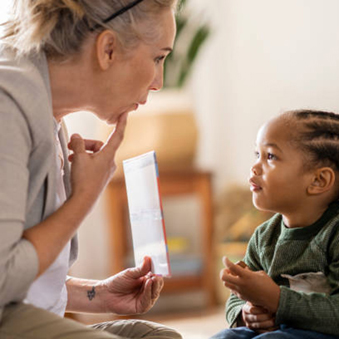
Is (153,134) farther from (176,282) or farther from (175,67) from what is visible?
(176,282)

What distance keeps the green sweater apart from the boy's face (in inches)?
2.3

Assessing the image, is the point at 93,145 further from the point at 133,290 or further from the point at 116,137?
the point at 133,290

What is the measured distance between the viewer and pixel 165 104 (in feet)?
11.0

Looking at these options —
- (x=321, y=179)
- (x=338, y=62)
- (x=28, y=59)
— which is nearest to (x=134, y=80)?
(x=28, y=59)

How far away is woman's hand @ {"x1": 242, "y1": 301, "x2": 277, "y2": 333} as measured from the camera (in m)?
1.16

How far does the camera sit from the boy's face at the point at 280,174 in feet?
4.01

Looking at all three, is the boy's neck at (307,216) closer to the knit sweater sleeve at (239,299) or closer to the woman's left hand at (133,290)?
the knit sweater sleeve at (239,299)

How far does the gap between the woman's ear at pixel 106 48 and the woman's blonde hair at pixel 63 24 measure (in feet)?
0.04

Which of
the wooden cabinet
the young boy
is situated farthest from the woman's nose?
the wooden cabinet

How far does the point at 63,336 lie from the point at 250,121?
277 cm

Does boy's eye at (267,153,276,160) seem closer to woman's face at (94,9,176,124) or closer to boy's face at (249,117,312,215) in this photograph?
boy's face at (249,117,312,215)

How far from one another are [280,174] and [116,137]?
341mm

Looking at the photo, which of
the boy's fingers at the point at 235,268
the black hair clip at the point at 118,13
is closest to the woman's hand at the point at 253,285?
the boy's fingers at the point at 235,268

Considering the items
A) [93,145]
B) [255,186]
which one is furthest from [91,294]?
[255,186]
